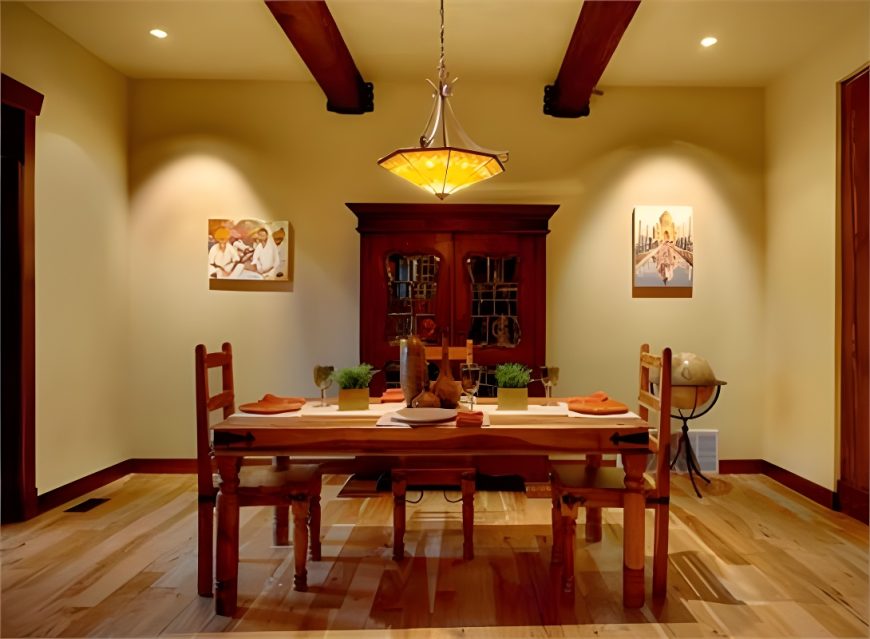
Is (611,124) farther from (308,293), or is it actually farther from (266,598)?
(266,598)

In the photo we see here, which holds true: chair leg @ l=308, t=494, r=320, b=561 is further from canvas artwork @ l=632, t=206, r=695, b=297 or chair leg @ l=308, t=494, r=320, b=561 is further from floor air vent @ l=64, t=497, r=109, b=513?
canvas artwork @ l=632, t=206, r=695, b=297

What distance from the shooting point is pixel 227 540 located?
1.99 m

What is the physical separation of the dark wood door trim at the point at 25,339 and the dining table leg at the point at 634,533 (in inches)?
125

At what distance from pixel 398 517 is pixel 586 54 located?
113 inches

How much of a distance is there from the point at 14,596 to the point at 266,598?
1024 mm

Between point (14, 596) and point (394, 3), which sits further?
point (394, 3)

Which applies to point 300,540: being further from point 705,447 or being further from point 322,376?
point 705,447

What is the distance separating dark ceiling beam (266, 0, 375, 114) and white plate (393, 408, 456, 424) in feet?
7.07

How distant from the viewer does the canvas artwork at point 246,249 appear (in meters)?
3.82

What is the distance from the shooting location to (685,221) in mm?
3834

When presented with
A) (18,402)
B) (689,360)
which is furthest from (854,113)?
(18,402)

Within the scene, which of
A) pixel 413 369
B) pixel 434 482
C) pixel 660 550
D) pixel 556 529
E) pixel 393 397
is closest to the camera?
pixel 660 550

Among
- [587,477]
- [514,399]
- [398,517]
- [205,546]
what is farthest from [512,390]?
[205,546]

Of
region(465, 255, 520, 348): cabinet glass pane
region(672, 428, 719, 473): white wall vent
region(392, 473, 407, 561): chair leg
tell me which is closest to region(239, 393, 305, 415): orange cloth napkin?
region(392, 473, 407, 561): chair leg
